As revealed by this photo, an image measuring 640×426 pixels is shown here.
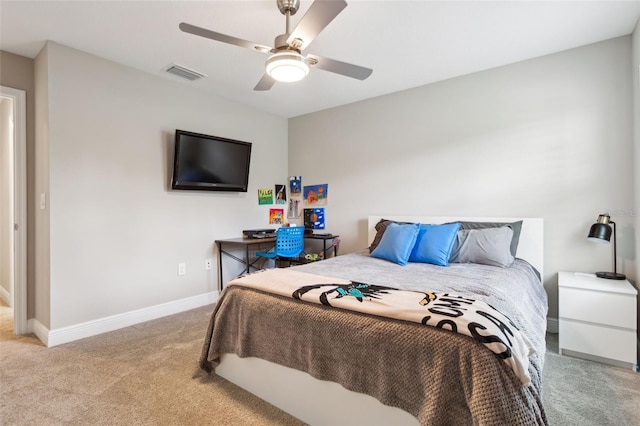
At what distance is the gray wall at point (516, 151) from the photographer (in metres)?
2.55

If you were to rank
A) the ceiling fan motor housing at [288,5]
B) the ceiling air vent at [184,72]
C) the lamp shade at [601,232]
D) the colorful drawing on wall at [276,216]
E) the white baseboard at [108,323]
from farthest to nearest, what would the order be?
the colorful drawing on wall at [276,216], the ceiling air vent at [184,72], the white baseboard at [108,323], the lamp shade at [601,232], the ceiling fan motor housing at [288,5]

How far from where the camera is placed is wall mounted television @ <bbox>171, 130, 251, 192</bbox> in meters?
3.25

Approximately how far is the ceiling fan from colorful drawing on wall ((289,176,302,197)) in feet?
8.23

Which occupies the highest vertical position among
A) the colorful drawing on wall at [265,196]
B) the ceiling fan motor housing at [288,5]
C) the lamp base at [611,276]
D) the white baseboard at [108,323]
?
the ceiling fan motor housing at [288,5]

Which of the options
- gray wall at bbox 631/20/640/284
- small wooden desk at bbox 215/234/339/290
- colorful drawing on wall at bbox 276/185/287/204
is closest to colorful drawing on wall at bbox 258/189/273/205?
colorful drawing on wall at bbox 276/185/287/204

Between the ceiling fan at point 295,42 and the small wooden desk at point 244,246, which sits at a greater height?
the ceiling fan at point 295,42

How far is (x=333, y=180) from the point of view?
4211mm

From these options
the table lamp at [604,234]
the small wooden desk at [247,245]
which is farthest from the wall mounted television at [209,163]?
the table lamp at [604,234]

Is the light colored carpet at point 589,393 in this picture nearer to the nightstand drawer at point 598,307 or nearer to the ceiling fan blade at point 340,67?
the nightstand drawer at point 598,307

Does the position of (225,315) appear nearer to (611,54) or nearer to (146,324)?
(146,324)

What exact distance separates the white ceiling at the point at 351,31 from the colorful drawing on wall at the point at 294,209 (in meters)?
1.93

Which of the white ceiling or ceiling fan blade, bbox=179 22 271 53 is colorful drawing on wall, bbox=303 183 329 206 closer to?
the white ceiling

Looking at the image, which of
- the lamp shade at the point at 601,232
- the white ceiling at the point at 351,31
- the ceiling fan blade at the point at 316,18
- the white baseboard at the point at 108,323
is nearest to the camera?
the ceiling fan blade at the point at 316,18

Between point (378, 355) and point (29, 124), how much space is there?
11.2 ft
